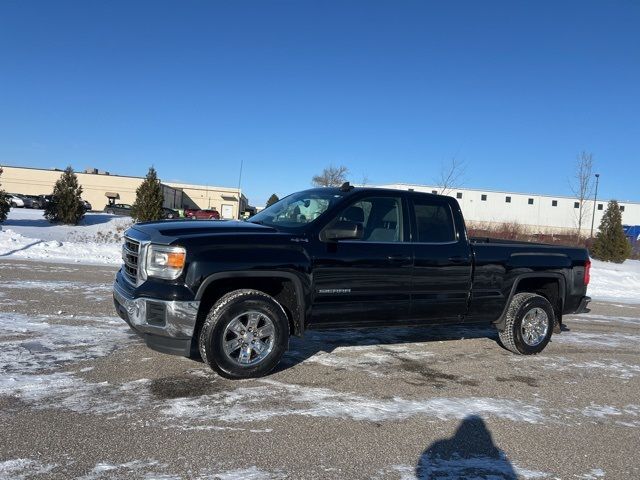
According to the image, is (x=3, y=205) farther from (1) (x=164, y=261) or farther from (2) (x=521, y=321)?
(2) (x=521, y=321)

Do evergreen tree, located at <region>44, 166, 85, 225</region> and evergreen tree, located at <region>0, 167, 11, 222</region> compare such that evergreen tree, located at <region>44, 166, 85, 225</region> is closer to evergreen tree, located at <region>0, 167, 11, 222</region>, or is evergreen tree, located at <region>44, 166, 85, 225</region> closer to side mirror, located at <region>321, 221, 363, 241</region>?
evergreen tree, located at <region>0, 167, 11, 222</region>

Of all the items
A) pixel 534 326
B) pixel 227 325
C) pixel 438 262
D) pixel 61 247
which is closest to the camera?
pixel 227 325

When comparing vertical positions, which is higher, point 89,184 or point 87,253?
point 89,184

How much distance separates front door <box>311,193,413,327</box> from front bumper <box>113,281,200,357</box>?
48.9 inches

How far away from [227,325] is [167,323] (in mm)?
532

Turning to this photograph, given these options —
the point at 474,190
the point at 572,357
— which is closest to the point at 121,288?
the point at 572,357

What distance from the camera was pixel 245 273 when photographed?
4.84 metres

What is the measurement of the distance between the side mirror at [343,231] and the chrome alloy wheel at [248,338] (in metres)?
1.00

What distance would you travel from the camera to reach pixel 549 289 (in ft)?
23.0

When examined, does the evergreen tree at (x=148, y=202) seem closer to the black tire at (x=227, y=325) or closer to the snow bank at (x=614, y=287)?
the snow bank at (x=614, y=287)

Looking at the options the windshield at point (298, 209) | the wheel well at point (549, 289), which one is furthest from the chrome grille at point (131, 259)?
the wheel well at point (549, 289)

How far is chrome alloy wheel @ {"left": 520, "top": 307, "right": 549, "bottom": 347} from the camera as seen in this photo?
664 cm

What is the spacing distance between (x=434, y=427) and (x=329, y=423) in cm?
83

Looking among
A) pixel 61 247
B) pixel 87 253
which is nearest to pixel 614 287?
pixel 87 253
